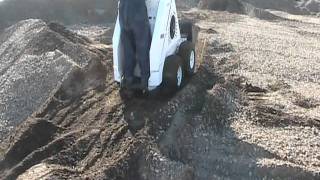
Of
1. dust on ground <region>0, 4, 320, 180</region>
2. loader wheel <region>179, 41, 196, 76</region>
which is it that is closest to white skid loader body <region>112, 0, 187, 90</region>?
dust on ground <region>0, 4, 320, 180</region>

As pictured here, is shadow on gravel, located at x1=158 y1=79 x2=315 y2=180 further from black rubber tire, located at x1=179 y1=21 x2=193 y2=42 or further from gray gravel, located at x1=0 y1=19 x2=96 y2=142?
gray gravel, located at x1=0 y1=19 x2=96 y2=142

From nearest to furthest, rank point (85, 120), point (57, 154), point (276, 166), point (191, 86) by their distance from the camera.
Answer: point (276, 166)
point (57, 154)
point (85, 120)
point (191, 86)

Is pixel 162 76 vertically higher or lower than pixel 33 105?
higher

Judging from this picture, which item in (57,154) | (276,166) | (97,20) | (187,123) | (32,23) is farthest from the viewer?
(97,20)

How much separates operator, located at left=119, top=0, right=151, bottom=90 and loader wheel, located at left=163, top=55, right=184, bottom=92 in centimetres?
47

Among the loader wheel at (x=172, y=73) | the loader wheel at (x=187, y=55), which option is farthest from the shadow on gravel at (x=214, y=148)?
the loader wheel at (x=187, y=55)

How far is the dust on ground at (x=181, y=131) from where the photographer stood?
7.03 metres

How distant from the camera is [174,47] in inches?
373

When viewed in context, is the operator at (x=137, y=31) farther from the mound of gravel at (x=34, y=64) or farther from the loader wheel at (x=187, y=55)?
the mound of gravel at (x=34, y=64)

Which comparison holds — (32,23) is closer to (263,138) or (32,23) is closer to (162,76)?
(162,76)

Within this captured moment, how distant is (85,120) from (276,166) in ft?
10.1

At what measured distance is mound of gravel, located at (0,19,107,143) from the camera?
31.7 feet

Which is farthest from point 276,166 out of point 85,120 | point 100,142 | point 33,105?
point 33,105

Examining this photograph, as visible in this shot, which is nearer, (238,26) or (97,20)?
(238,26)
